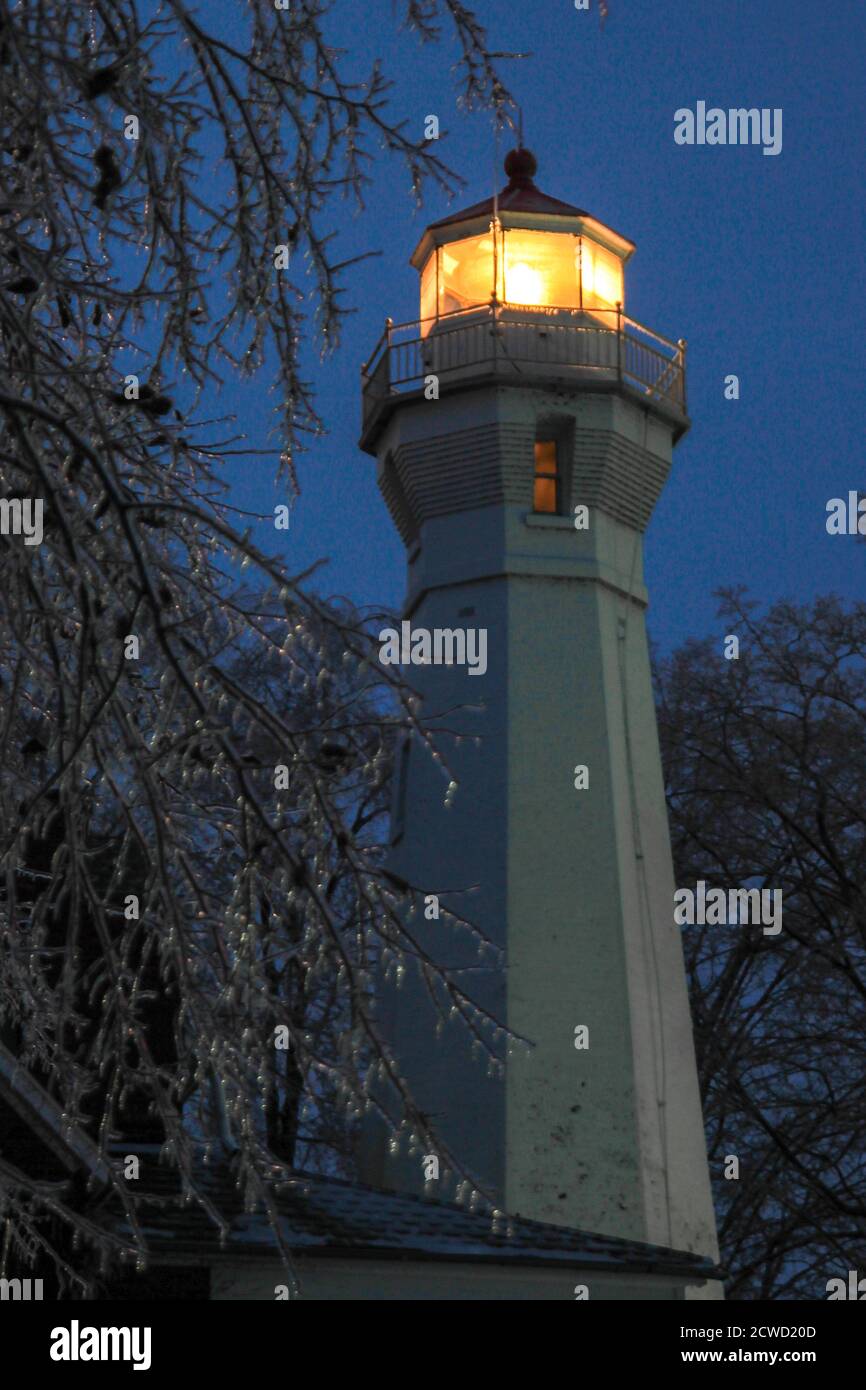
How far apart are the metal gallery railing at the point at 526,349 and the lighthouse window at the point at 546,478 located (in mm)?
837

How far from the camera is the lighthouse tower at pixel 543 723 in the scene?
17766 mm

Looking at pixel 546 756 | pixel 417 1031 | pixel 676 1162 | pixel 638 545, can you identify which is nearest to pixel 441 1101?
pixel 417 1031

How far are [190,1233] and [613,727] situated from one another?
9662mm

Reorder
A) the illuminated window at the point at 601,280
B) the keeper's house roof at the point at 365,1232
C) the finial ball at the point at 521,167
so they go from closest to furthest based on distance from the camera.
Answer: the keeper's house roof at the point at 365,1232, the illuminated window at the point at 601,280, the finial ball at the point at 521,167

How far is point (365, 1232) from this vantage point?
475 inches

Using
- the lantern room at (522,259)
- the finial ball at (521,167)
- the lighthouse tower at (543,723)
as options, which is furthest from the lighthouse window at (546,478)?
the finial ball at (521,167)

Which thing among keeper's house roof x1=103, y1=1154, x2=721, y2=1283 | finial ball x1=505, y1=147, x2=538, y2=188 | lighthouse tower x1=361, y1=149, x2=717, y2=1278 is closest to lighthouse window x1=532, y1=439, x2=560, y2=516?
lighthouse tower x1=361, y1=149, x2=717, y2=1278

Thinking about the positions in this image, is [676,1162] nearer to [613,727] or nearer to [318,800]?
[613,727]

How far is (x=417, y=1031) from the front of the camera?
18438 mm

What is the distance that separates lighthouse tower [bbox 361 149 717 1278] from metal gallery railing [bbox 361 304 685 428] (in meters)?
0.03

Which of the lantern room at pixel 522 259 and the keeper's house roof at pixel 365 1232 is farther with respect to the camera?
the lantern room at pixel 522 259

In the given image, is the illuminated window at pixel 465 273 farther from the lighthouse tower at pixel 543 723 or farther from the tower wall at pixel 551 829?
the tower wall at pixel 551 829

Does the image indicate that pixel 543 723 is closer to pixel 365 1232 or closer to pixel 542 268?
pixel 542 268

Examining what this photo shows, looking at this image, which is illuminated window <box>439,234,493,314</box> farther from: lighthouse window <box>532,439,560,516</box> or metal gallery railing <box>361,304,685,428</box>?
lighthouse window <box>532,439,560,516</box>
